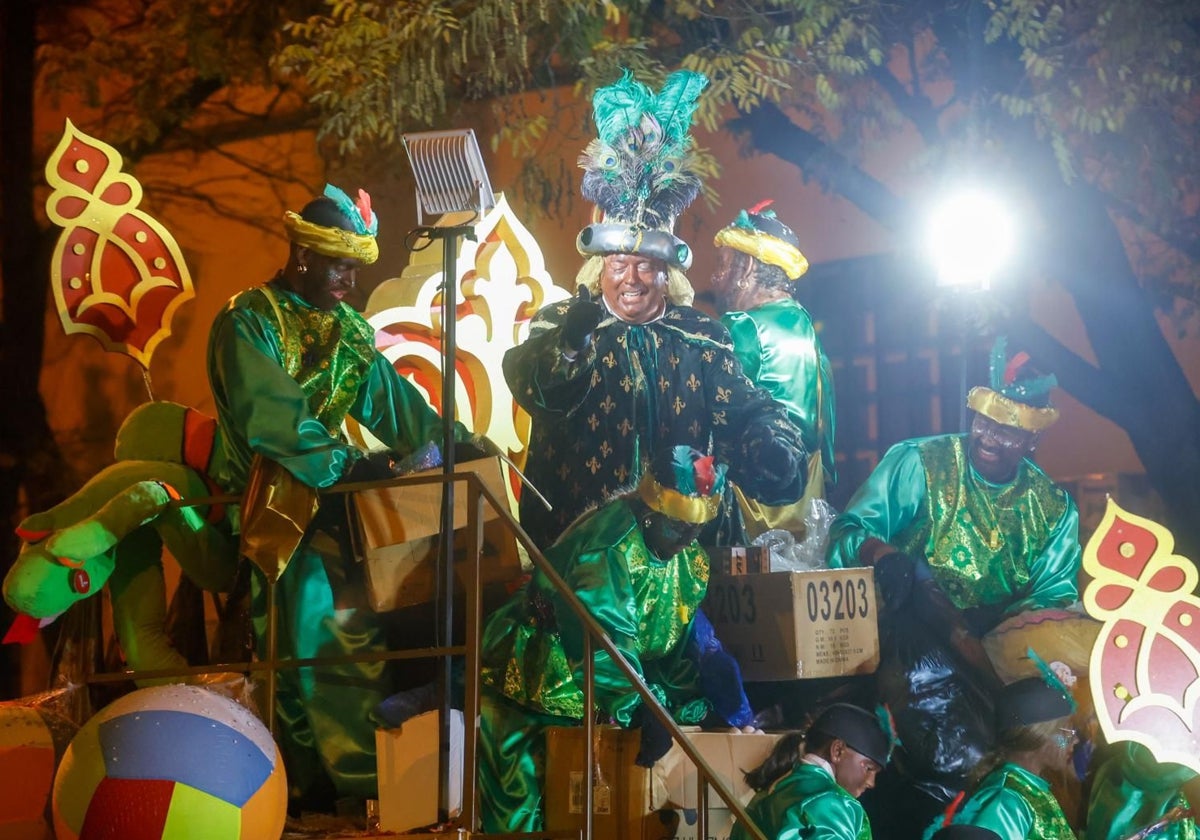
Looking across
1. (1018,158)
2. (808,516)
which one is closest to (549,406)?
(808,516)

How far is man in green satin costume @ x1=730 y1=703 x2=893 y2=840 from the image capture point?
6762 millimetres

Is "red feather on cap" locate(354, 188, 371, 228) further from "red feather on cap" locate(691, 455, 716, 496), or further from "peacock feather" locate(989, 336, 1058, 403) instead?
"peacock feather" locate(989, 336, 1058, 403)

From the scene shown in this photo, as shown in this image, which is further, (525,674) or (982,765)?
(982,765)

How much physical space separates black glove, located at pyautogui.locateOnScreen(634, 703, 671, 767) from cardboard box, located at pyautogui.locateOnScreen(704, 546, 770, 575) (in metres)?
1.24

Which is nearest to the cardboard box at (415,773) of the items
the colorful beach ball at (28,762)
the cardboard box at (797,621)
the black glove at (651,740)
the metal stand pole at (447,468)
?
the metal stand pole at (447,468)

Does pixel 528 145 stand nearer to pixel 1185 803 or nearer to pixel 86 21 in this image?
pixel 86 21

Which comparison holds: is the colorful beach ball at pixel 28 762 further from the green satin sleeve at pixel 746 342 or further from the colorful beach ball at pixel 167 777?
the green satin sleeve at pixel 746 342

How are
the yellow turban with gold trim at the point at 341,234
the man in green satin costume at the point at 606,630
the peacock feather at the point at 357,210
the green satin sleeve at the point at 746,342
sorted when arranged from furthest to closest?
the green satin sleeve at the point at 746,342, the peacock feather at the point at 357,210, the yellow turban with gold trim at the point at 341,234, the man in green satin costume at the point at 606,630

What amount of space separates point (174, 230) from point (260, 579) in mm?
3989

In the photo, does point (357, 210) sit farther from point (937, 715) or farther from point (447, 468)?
point (937, 715)

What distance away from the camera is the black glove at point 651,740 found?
6.44 metres

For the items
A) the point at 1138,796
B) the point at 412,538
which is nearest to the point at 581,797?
the point at 412,538

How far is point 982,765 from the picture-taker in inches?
294

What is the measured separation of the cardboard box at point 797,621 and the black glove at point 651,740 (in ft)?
3.21
